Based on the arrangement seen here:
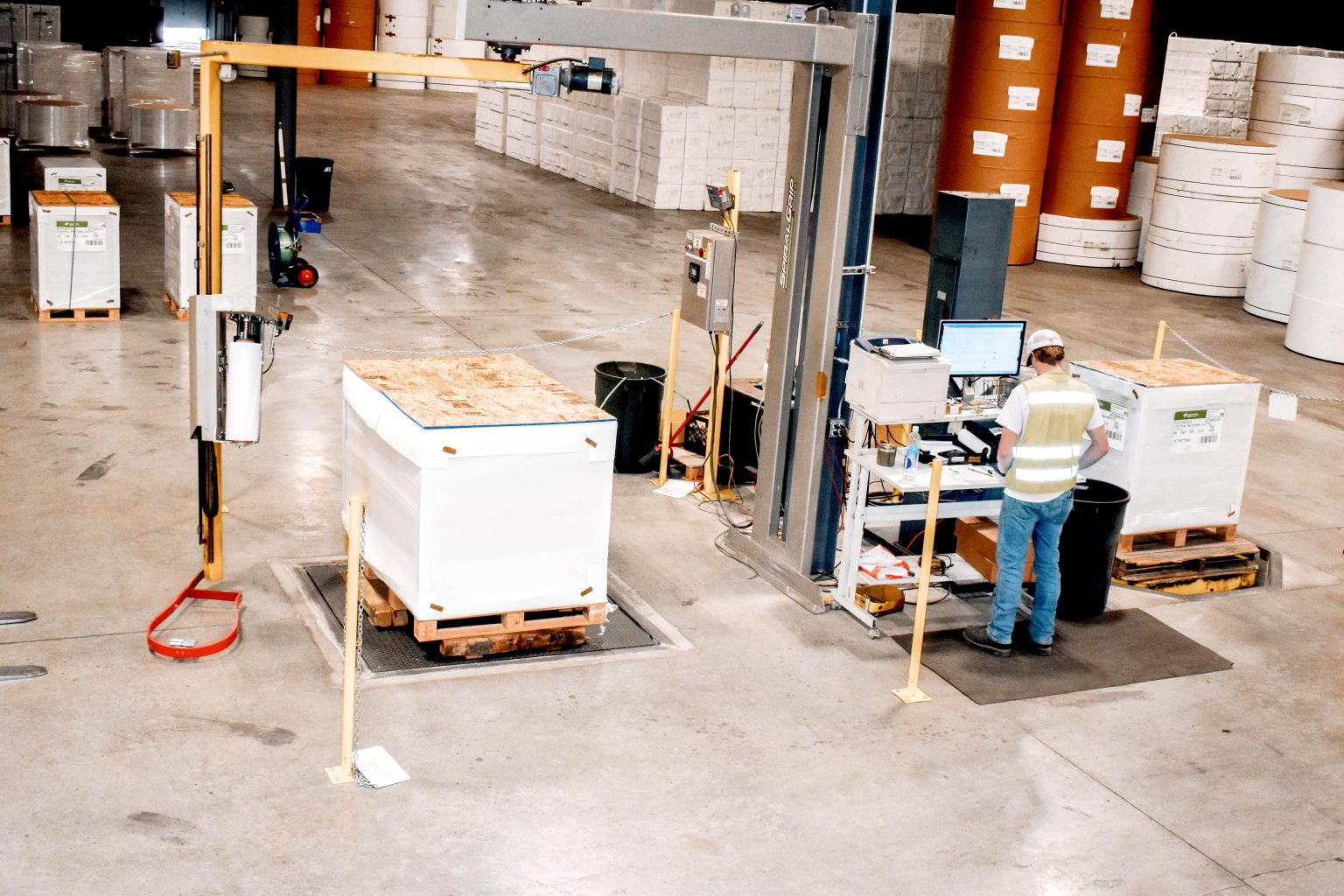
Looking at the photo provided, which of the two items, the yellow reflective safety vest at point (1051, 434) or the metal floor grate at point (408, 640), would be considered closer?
the metal floor grate at point (408, 640)

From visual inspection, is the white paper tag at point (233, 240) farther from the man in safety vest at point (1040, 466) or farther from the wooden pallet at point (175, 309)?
the man in safety vest at point (1040, 466)

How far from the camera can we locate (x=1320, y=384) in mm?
14188

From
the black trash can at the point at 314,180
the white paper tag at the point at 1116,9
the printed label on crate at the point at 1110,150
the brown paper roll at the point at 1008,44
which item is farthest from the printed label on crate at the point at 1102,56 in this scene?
the black trash can at the point at 314,180

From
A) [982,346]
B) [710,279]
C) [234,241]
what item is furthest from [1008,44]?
[982,346]

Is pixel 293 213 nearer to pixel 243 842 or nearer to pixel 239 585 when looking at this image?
pixel 239 585

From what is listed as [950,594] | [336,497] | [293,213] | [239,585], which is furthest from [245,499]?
[293,213]

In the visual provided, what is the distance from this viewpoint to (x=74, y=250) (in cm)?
1257

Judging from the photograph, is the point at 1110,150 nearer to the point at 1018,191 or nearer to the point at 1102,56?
the point at 1102,56

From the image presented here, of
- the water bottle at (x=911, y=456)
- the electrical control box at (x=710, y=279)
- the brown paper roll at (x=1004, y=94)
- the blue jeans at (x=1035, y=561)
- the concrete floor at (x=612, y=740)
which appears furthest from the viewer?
the brown paper roll at (x=1004, y=94)

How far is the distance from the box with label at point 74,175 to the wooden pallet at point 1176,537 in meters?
10.2

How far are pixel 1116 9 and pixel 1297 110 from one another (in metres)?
2.67

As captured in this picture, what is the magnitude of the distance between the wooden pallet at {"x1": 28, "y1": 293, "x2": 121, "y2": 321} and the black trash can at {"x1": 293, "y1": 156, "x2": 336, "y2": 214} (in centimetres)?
527

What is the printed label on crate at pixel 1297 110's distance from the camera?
1830 cm

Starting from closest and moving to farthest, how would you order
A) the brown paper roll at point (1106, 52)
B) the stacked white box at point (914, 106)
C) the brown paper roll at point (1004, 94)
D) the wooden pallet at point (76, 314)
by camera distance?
the wooden pallet at point (76, 314)
the brown paper roll at point (1004, 94)
the brown paper roll at point (1106, 52)
the stacked white box at point (914, 106)
